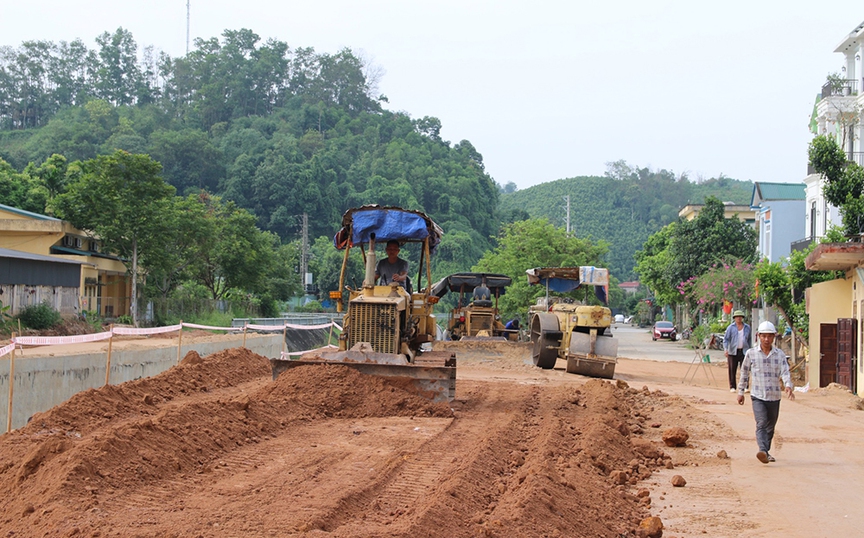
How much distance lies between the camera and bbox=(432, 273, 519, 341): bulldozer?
26812mm

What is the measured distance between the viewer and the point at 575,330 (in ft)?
68.2

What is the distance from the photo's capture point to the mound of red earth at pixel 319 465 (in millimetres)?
5926

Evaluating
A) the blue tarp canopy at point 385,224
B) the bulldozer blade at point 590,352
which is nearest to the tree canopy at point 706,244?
the bulldozer blade at point 590,352

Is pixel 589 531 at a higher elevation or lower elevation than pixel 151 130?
lower

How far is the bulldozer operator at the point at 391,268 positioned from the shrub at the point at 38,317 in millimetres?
19134

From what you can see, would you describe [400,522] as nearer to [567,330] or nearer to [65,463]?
[65,463]

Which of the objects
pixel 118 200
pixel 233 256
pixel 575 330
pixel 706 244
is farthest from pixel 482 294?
pixel 706 244

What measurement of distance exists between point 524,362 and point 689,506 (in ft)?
48.4

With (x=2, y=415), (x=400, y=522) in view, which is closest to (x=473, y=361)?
(x=2, y=415)

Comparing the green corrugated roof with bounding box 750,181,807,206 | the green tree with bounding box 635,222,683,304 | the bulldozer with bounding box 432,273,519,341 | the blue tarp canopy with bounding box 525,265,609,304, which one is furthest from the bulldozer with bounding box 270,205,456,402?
the green corrugated roof with bounding box 750,181,807,206

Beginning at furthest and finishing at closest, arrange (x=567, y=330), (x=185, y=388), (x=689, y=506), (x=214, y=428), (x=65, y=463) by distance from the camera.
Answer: (x=567, y=330) → (x=185, y=388) → (x=214, y=428) → (x=689, y=506) → (x=65, y=463)

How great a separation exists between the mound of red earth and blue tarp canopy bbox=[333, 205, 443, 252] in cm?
227

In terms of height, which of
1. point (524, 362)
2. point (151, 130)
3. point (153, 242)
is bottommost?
point (524, 362)

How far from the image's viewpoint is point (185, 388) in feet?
44.9
